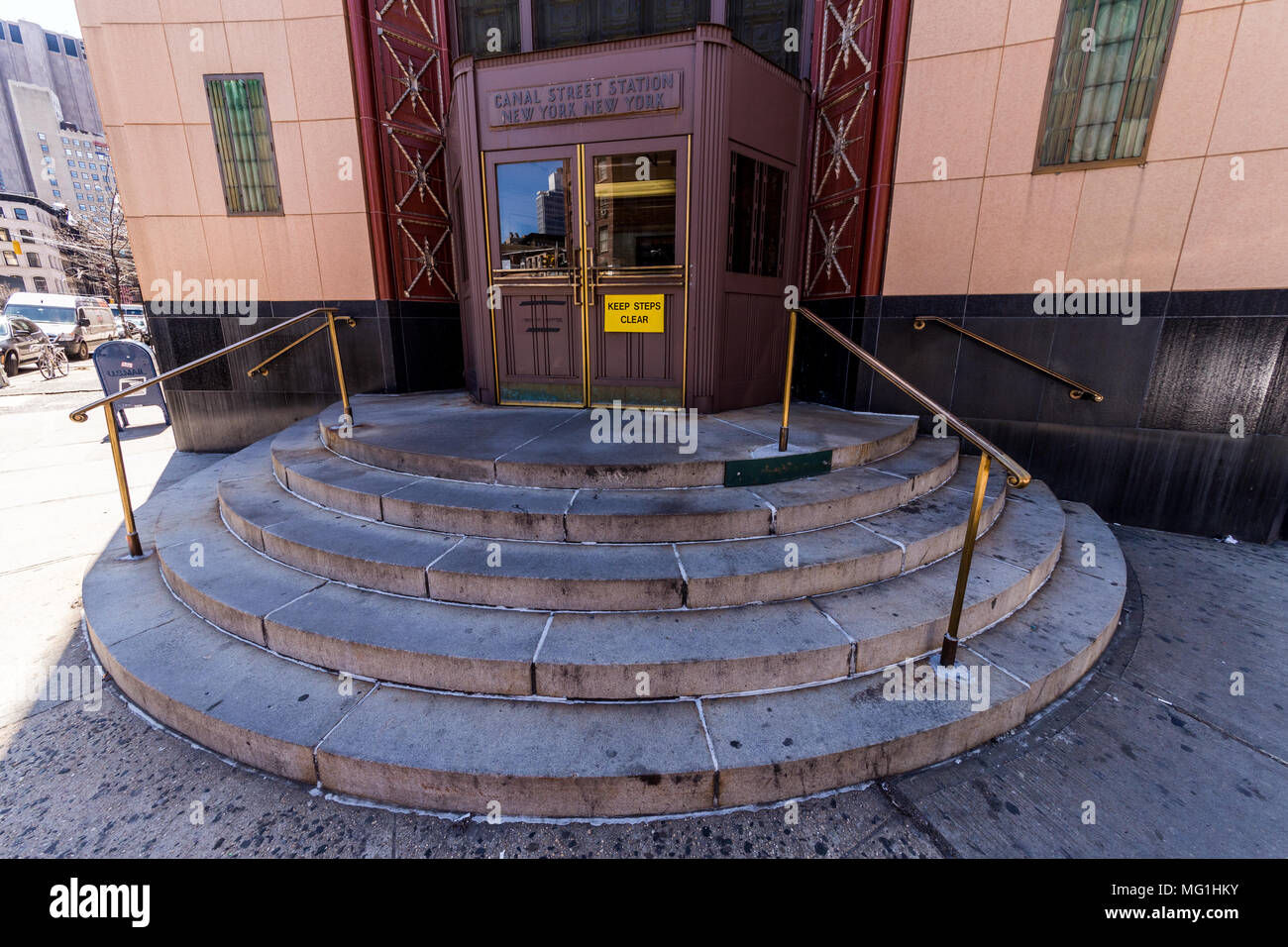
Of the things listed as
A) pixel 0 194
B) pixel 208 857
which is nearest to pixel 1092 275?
pixel 208 857

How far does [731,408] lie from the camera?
19.9ft

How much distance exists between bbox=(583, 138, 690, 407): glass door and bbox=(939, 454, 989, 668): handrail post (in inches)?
136

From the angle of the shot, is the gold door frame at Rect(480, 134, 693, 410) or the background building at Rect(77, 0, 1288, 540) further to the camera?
the gold door frame at Rect(480, 134, 693, 410)

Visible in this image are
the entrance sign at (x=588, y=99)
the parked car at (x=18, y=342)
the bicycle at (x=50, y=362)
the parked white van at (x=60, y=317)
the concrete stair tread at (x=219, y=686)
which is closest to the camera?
the concrete stair tread at (x=219, y=686)

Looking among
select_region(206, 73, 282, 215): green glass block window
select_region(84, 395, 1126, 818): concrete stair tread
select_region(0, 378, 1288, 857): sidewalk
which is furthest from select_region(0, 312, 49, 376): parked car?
select_region(0, 378, 1288, 857): sidewalk

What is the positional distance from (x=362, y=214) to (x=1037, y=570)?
8.31 metres

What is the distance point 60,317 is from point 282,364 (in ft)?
72.0

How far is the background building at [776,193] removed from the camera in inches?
191

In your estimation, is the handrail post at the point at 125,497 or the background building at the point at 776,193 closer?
the handrail post at the point at 125,497

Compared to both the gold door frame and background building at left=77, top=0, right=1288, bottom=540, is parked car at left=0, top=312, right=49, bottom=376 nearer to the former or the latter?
background building at left=77, top=0, right=1288, bottom=540

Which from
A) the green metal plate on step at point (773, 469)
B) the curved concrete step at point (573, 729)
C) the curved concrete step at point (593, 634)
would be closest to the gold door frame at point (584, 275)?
the green metal plate on step at point (773, 469)

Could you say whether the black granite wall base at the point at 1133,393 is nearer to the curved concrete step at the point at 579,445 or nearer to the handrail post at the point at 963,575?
the curved concrete step at the point at 579,445

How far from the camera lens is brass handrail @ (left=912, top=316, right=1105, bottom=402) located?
17.4 ft

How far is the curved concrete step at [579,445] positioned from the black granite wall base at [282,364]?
1465 mm
